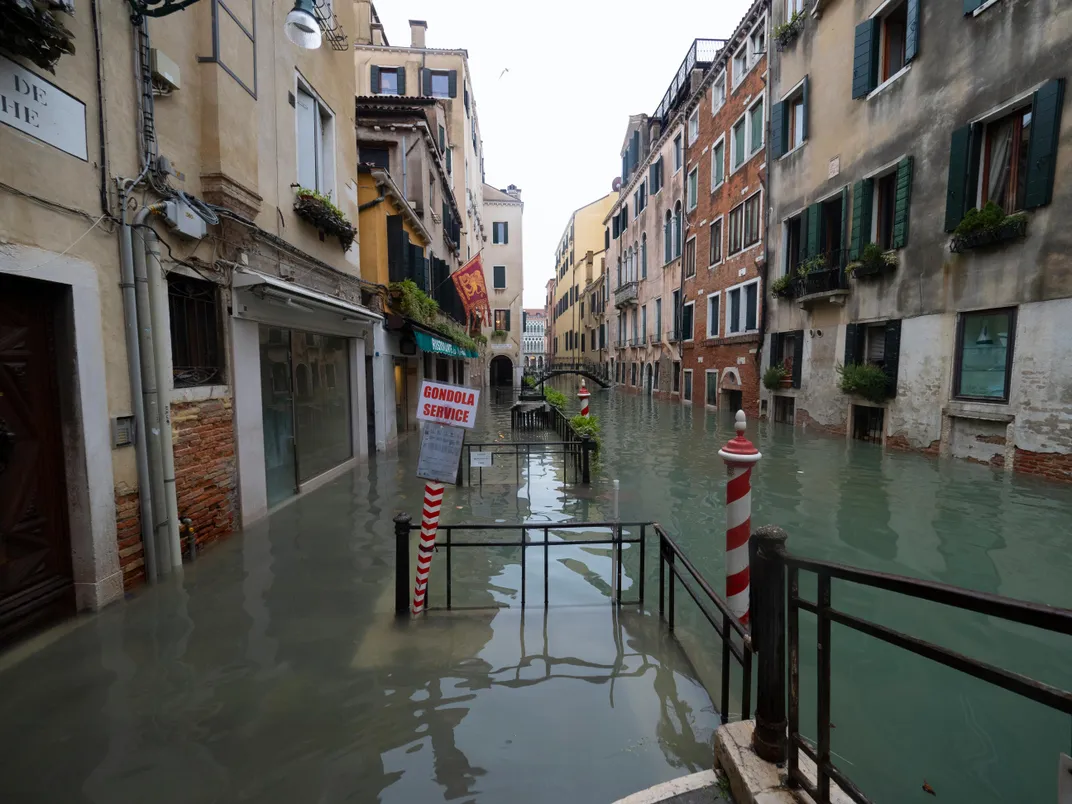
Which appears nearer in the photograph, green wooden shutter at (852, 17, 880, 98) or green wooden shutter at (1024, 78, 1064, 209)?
A: green wooden shutter at (1024, 78, 1064, 209)

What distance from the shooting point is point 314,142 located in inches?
331

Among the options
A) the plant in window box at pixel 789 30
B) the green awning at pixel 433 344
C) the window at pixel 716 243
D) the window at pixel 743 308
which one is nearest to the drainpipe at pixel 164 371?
the green awning at pixel 433 344

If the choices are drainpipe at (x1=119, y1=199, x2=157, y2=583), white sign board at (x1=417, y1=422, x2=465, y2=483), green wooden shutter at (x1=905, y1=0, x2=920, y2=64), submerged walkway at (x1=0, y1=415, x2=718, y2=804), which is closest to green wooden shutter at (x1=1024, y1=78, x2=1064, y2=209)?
green wooden shutter at (x1=905, y1=0, x2=920, y2=64)

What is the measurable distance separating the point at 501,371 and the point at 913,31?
38.4 meters

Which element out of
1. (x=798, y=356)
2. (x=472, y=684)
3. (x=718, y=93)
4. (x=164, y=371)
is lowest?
(x=472, y=684)

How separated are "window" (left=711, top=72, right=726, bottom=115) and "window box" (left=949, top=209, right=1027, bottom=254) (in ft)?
42.3

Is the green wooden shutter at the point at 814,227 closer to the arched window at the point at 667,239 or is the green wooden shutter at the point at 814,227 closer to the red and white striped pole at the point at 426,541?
the arched window at the point at 667,239

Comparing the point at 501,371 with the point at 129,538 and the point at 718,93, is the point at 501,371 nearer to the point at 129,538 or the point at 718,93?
the point at 718,93

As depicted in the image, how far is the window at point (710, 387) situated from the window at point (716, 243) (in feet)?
14.0

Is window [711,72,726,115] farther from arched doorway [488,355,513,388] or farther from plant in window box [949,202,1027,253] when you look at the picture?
arched doorway [488,355,513,388]

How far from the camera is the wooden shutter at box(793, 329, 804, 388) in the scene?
586 inches

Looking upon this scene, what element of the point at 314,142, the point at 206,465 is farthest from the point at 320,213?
the point at 206,465

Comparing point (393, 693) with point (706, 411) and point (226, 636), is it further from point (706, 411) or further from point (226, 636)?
point (706, 411)

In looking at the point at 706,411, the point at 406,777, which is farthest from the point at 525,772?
the point at 706,411
